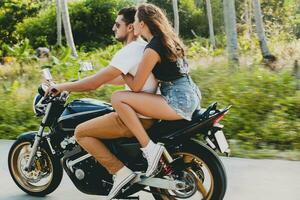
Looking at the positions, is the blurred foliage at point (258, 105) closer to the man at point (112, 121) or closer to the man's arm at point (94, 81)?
the man at point (112, 121)

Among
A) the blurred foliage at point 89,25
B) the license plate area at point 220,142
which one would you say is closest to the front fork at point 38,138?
the license plate area at point 220,142

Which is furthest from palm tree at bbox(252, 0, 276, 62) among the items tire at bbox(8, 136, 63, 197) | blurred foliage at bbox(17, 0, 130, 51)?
blurred foliage at bbox(17, 0, 130, 51)

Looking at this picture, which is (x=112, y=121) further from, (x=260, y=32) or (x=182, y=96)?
(x=260, y=32)

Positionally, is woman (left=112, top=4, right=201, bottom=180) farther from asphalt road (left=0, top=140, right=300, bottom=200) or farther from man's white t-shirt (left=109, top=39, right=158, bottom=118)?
asphalt road (left=0, top=140, right=300, bottom=200)

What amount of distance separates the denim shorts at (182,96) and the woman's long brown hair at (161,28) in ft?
0.68

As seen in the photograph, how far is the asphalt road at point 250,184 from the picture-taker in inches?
198

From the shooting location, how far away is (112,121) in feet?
14.1

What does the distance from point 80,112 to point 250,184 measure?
1924 mm

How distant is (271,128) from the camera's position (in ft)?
23.5

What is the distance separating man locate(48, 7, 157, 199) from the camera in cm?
420

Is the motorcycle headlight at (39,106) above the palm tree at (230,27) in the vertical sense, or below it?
above

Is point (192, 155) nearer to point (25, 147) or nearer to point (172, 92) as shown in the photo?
point (172, 92)

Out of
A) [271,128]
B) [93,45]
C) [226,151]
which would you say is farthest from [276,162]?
[93,45]

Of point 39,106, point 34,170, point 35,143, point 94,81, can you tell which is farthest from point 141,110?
point 34,170
